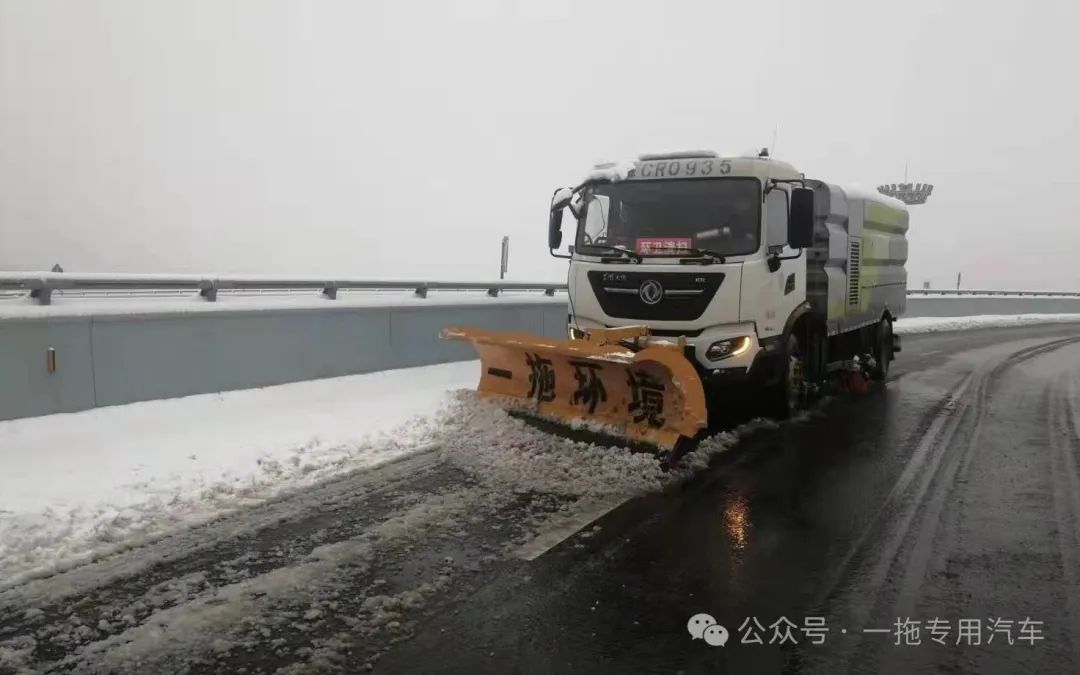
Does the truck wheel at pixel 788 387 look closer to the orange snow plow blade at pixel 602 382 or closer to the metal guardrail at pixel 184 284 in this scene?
the orange snow plow blade at pixel 602 382

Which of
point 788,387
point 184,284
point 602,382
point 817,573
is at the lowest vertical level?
point 817,573

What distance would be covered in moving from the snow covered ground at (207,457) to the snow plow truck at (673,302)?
0.53 metres

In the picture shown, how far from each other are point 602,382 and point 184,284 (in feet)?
15.7

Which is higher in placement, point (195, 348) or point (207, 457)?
point (195, 348)

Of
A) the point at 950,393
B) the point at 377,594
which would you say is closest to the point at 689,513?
the point at 377,594

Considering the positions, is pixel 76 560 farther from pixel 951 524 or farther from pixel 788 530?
pixel 951 524

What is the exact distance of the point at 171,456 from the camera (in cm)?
627

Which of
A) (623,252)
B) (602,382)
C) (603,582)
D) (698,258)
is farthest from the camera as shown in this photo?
(623,252)

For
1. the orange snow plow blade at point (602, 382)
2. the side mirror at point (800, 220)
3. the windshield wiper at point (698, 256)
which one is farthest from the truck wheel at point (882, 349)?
the orange snow plow blade at point (602, 382)

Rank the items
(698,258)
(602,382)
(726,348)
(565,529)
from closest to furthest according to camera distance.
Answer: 1. (565,529)
2. (602,382)
3. (726,348)
4. (698,258)

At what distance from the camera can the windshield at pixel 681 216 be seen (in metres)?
7.36

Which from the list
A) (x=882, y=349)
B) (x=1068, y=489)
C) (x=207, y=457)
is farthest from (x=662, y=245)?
(x=882, y=349)

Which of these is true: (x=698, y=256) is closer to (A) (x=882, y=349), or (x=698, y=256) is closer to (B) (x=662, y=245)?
(B) (x=662, y=245)

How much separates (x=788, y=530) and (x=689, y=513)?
0.65 meters
